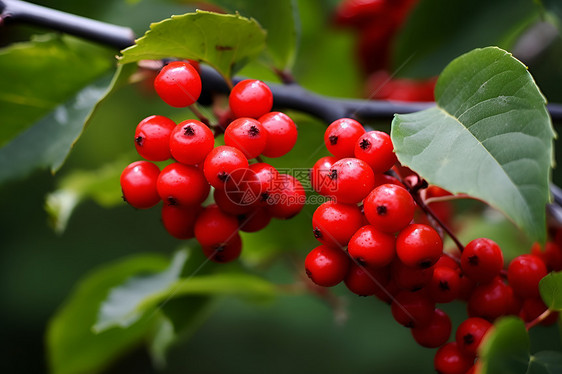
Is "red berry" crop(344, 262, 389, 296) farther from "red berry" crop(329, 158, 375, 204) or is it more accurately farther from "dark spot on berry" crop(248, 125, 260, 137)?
"dark spot on berry" crop(248, 125, 260, 137)

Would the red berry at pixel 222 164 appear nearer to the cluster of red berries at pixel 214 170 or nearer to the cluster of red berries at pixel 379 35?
the cluster of red berries at pixel 214 170

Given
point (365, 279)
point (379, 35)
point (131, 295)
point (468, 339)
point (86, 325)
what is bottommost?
point (86, 325)

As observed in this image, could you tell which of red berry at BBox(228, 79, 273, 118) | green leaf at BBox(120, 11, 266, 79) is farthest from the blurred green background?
red berry at BBox(228, 79, 273, 118)

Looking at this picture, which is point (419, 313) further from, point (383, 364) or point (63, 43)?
point (383, 364)

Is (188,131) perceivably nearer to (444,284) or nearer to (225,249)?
(225,249)

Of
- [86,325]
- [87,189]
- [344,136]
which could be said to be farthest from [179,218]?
[86,325]

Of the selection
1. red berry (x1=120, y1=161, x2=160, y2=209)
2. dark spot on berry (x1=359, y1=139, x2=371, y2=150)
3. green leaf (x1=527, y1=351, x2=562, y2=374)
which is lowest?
green leaf (x1=527, y1=351, x2=562, y2=374)

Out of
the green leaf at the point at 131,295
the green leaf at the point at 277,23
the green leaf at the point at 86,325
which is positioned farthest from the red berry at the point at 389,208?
the green leaf at the point at 86,325
